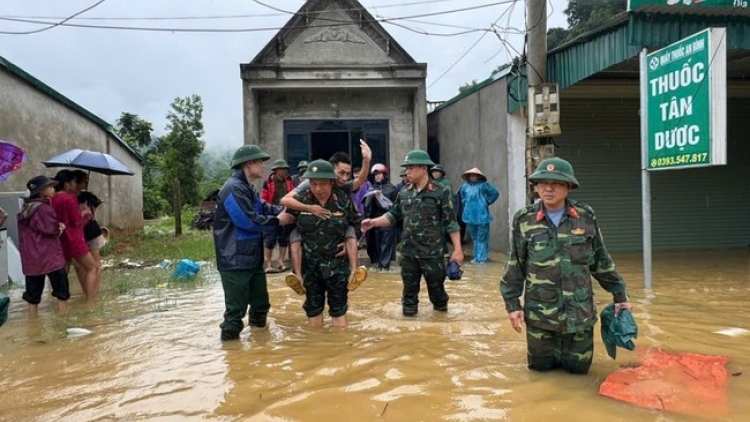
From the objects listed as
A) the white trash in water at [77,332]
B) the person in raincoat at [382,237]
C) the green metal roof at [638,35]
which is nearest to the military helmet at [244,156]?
the white trash in water at [77,332]

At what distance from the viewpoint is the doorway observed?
1428 centimetres

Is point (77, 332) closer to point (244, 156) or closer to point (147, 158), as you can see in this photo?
point (244, 156)

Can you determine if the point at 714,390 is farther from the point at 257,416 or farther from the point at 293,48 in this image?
the point at 293,48

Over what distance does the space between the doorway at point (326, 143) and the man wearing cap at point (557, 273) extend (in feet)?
35.7

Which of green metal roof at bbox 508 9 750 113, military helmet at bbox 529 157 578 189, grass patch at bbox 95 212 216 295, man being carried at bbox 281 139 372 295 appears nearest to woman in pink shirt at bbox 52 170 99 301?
grass patch at bbox 95 212 216 295

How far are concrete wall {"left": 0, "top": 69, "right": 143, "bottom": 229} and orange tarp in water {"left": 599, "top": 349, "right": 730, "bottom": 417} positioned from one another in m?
10.1

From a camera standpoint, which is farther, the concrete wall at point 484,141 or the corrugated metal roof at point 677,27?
the concrete wall at point 484,141

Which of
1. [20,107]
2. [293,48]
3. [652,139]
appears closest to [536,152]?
[652,139]

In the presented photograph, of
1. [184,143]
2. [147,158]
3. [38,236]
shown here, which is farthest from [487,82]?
[147,158]

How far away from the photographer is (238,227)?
4770 mm

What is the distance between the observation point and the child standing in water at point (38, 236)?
19.8 feet

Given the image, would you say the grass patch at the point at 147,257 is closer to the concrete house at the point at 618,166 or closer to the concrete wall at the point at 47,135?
the concrete wall at the point at 47,135

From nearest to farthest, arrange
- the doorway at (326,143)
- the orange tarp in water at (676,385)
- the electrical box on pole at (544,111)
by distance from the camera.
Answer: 1. the orange tarp in water at (676,385)
2. the electrical box on pole at (544,111)
3. the doorway at (326,143)

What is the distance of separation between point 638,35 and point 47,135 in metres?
11.4
